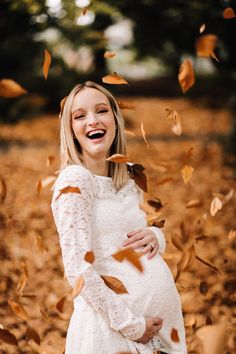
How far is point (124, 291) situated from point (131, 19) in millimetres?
12885

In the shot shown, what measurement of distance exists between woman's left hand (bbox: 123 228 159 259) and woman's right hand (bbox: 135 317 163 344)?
24 cm

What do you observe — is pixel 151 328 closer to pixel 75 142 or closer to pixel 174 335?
pixel 174 335

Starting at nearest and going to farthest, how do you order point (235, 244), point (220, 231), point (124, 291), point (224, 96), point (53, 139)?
point (124, 291) → point (235, 244) → point (220, 231) → point (53, 139) → point (224, 96)

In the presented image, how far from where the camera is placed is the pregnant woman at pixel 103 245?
1798 millimetres

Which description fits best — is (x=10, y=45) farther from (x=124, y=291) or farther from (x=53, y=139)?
(x=124, y=291)

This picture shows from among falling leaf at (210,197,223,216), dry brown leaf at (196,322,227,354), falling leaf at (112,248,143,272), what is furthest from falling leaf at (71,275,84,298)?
falling leaf at (210,197,223,216)

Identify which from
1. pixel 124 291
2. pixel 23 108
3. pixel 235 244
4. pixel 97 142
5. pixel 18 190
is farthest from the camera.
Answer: pixel 23 108

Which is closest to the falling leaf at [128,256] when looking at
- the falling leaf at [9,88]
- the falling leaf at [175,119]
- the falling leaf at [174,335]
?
the falling leaf at [174,335]

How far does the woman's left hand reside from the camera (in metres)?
1.96

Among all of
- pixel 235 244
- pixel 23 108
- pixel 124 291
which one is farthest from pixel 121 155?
pixel 23 108

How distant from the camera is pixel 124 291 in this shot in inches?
70.4

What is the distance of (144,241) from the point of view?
1.99m

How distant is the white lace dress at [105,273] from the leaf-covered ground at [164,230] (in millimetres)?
194

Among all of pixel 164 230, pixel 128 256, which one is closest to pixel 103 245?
pixel 128 256
